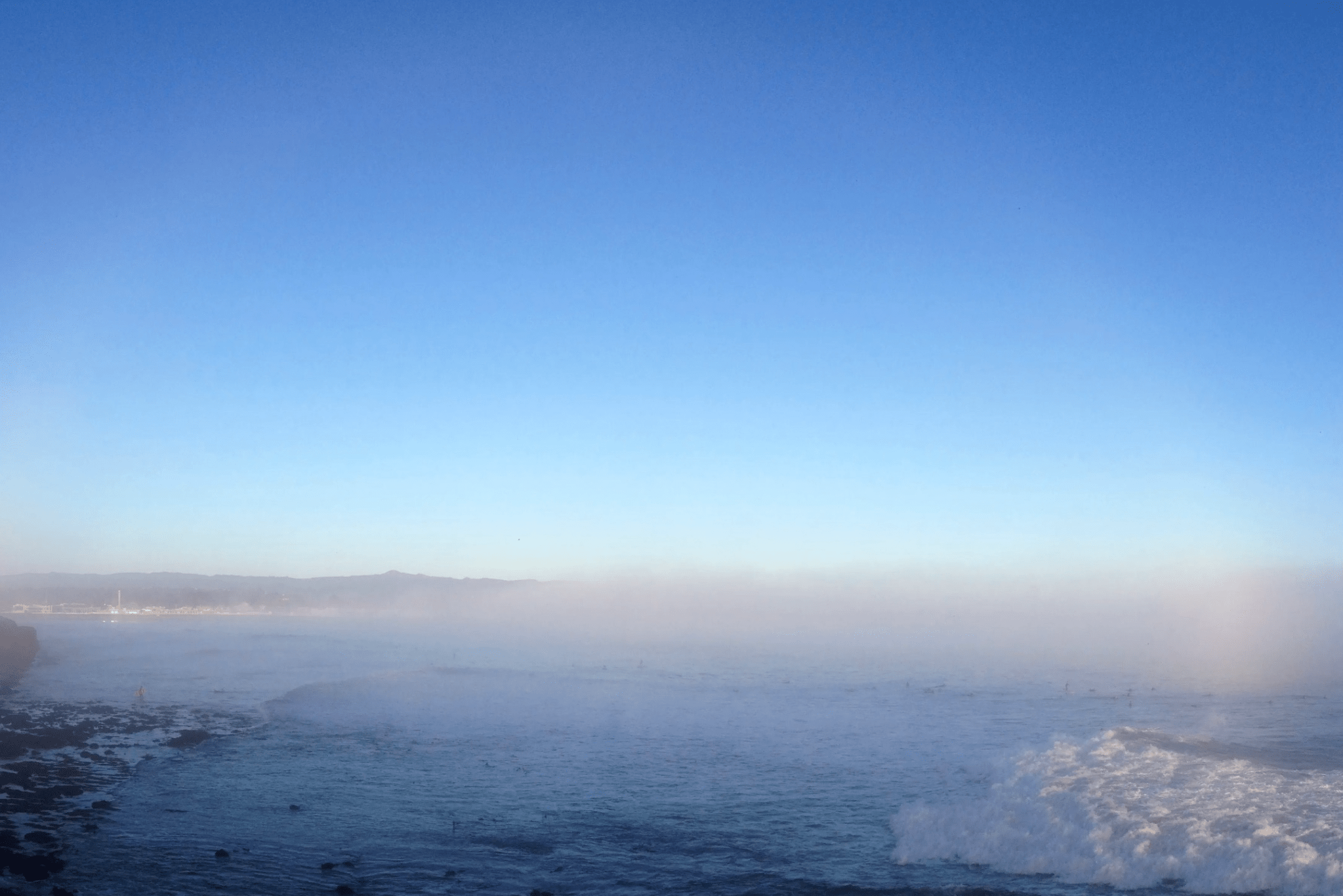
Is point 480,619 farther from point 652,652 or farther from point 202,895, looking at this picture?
point 202,895

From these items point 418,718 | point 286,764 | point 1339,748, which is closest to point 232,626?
point 418,718

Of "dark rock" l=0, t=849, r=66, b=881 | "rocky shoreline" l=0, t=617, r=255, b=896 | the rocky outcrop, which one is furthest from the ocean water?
the rocky outcrop

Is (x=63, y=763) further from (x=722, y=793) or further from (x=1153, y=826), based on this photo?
Result: (x=1153, y=826)

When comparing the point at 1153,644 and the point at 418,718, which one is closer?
the point at 418,718

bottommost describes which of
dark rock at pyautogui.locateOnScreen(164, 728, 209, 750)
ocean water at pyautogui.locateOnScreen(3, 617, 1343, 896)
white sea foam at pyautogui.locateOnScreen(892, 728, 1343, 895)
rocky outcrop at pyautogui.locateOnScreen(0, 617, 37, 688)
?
rocky outcrop at pyautogui.locateOnScreen(0, 617, 37, 688)

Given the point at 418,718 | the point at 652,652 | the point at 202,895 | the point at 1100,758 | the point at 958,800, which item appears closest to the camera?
the point at 202,895

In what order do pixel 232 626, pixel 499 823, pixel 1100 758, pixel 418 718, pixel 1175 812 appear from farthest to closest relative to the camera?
1. pixel 232 626
2. pixel 418 718
3. pixel 1100 758
4. pixel 499 823
5. pixel 1175 812

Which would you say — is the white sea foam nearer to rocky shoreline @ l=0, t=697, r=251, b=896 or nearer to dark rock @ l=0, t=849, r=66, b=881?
dark rock @ l=0, t=849, r=66, b=881
